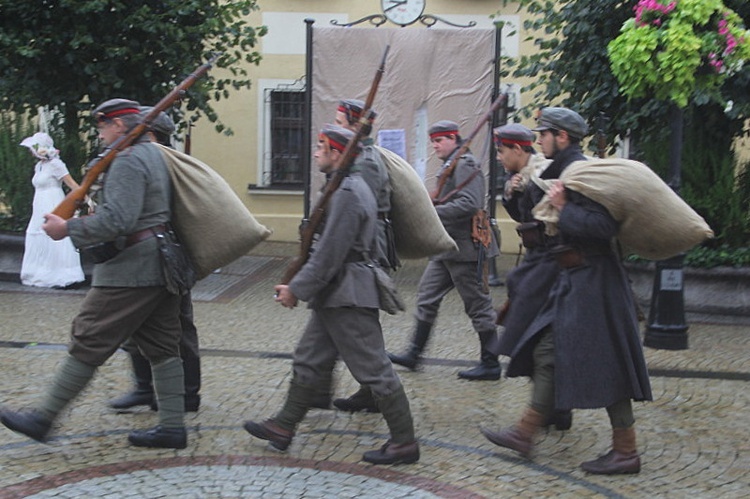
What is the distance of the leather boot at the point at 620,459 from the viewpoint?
4.71m

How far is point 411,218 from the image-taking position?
533 centimetres

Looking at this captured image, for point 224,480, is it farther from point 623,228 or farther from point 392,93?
point 392,93

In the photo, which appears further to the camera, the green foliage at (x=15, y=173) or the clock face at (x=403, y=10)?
the clock face at (x=403, y=10)

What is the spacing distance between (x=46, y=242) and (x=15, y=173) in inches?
51.0

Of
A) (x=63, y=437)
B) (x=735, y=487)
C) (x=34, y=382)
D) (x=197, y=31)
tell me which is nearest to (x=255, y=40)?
(x=197, y=31)

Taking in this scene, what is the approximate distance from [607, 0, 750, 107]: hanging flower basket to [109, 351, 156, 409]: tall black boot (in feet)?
13.8

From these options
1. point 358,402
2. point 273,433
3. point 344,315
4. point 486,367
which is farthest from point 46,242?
point 344,315

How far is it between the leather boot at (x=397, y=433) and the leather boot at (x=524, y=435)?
450 mm

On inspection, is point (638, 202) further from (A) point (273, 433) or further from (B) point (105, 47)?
(B) point (105, 47)

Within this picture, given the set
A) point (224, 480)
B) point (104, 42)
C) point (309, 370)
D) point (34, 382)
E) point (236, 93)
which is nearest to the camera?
point (224, 480)

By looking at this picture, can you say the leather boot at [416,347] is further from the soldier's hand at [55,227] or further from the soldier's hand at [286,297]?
the soldier's hand at [55,227]

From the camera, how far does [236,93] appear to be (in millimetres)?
14805

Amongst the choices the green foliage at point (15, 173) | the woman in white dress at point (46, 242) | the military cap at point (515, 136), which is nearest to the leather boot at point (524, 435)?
the military cap at point (515, 136)

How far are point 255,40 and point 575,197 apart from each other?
7.14m
